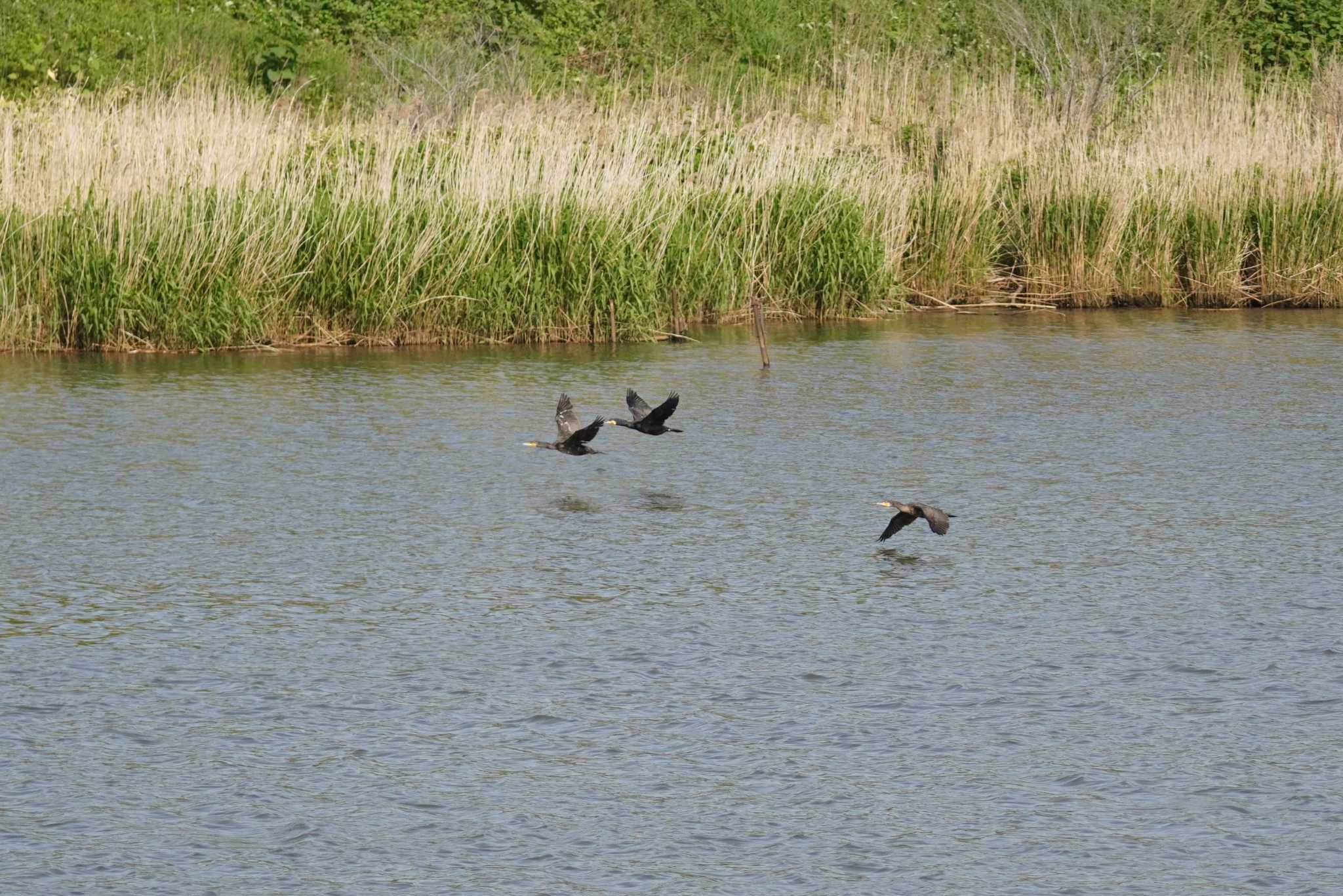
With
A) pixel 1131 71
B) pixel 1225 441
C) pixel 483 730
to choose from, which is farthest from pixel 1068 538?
pixel 1131 71

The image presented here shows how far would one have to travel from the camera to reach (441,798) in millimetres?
5008

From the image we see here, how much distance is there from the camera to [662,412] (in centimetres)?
926

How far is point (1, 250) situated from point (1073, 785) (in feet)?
32.6

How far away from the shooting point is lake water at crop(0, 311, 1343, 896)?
4.72 m

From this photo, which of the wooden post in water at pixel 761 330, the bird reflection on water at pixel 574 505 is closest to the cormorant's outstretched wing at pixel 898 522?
the bird reflection on water at pixel 574 505

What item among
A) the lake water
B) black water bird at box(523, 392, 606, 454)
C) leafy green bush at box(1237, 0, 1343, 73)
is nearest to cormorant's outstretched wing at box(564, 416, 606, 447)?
black water bird at box(523, 392, 606, 454)

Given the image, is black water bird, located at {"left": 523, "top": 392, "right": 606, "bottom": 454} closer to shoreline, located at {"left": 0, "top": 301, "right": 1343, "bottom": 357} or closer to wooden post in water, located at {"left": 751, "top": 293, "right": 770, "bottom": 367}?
wooden post in water, located at {"left": 751, "top": 293, "right": 770, "bottom": 367}

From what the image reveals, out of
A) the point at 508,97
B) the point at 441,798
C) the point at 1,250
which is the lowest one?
the point at 441,798

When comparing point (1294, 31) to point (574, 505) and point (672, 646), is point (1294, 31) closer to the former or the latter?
point (574, 505)

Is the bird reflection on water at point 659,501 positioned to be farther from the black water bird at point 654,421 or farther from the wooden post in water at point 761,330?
the wooden post in water at point 761,330

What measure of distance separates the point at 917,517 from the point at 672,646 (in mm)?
1687

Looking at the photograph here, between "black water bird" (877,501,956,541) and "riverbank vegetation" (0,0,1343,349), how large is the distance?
22.4 feet

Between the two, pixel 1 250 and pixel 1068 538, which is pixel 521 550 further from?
pixel 1 250

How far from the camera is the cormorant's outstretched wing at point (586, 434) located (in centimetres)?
896
